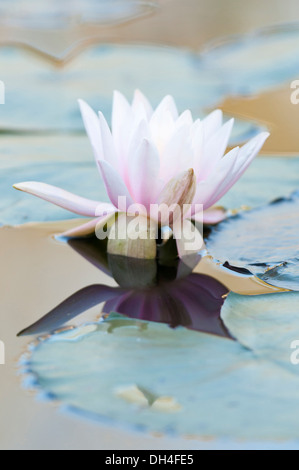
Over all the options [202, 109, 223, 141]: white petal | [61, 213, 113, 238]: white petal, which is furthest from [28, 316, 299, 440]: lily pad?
[202, 109, 223, 141]: white petal

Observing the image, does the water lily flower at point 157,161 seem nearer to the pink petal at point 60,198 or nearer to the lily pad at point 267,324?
the pink petal at point 60,198

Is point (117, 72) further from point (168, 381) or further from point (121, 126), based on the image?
point (168, 381)

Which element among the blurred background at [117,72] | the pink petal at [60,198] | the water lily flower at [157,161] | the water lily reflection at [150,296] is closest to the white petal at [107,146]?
the water lily flower at [157,161]

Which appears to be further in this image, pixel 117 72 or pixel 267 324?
pixel 117 72

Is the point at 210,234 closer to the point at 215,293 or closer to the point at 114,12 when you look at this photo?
the point at 215,293

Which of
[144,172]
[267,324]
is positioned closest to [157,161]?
[144,172]

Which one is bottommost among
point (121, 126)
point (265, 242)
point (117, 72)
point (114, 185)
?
point (265, 242)

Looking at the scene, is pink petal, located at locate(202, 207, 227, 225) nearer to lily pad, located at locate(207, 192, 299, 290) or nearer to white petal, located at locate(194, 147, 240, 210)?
lily pad, located at locate(207, 192, 299, 290)
